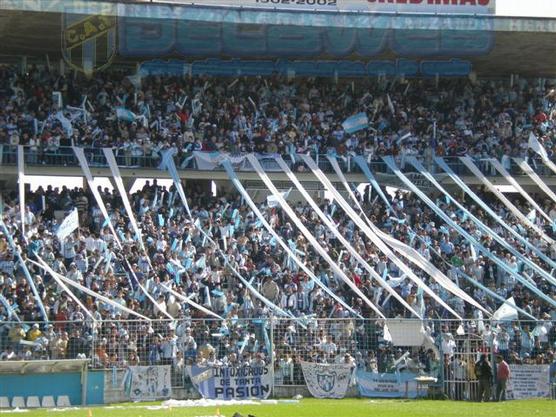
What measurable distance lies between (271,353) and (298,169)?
1175cm

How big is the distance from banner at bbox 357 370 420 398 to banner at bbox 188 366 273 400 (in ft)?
7.76

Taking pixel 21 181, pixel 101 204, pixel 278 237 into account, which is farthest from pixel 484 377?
pixel 21 181

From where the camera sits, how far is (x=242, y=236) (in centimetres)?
3575

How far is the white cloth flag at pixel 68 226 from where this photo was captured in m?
33.6

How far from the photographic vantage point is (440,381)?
30234 millimetres

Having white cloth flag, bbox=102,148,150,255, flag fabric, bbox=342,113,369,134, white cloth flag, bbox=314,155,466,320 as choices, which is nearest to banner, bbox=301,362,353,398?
white cloth flag, bbox=314,155,466,320

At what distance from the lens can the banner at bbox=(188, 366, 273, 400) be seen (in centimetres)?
2905

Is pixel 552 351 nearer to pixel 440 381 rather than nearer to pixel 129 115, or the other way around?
pixel 440 381

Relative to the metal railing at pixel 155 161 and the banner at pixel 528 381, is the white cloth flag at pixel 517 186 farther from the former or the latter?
the banner at pixel 528 381

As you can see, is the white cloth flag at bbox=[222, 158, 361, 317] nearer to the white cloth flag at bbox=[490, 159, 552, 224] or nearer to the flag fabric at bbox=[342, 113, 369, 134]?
the flag fabric at bbox=[342, 113, 369, 134]

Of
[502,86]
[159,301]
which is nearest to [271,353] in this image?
[159,301]

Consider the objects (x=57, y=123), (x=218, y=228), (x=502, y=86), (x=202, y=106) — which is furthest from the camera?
(x=502, y=86)

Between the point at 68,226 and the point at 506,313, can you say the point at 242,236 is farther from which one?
the point at 506,313

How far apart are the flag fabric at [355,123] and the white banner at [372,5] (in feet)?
11.8
